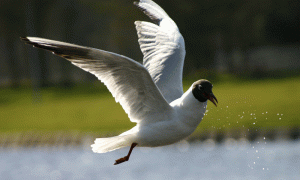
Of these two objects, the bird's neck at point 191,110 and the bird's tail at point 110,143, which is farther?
the bird's tail at point 110,143

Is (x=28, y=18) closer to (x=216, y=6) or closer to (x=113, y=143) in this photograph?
(x=216, y=6)

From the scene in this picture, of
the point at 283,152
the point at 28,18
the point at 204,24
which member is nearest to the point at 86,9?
the point at 28,18

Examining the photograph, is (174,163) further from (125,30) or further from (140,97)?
(140,97)

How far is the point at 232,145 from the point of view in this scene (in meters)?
15.8

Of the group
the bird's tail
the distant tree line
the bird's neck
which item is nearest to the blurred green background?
the distant tree line

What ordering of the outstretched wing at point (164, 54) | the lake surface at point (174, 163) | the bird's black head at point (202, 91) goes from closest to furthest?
1. the bird's black head at point (202, 91)
2. the outstretched wing at point (164, 54)
3. the lake surface at point (174, 163)

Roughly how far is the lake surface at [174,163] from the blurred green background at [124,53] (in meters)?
2.61

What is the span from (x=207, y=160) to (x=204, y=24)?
12.8m

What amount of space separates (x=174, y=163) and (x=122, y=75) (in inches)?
→ 538

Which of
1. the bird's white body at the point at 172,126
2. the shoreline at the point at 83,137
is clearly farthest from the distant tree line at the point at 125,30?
the bird's white body at the point at 172,126

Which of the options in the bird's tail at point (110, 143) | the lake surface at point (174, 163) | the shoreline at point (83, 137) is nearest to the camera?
the bird's tail at point (110, 143)

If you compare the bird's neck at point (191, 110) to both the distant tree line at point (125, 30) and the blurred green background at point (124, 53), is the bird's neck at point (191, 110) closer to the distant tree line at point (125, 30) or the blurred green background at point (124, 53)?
the blurred green background at point (124, 53)

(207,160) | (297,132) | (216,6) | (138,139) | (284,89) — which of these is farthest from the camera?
(216,6)

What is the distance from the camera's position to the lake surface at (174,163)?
1548 cm
